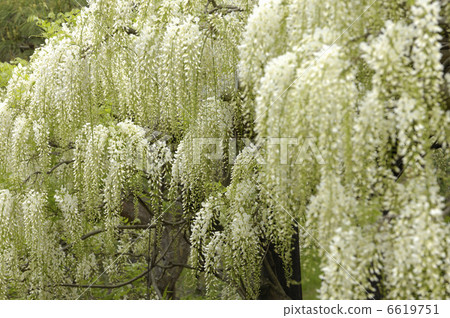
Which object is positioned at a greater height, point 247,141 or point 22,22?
point 22,22

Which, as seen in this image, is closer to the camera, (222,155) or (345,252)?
(345,252)

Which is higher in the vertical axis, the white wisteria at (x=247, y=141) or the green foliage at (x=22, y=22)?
the green foliage at (x=22, y=22)

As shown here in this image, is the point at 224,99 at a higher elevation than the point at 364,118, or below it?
higher

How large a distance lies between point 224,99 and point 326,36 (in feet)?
5.87

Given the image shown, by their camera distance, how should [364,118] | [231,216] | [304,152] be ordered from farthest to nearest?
[231,216], [304,152], [364,118]

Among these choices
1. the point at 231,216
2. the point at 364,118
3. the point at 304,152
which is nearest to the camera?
the point at 364,118

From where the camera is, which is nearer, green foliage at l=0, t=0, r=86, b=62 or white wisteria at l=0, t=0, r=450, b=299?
white wisteria at l=0, t=0, r=450, b=299

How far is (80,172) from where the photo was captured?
4164mm

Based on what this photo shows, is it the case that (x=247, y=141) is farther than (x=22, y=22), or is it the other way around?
(x=22, y=22)

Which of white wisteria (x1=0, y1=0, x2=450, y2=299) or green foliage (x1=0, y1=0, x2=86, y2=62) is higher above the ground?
green foliage (x1=0, y1=0, x2=86, y2=62)

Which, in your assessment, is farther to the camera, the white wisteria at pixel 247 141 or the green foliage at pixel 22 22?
the green foliage at pixel 22 22
